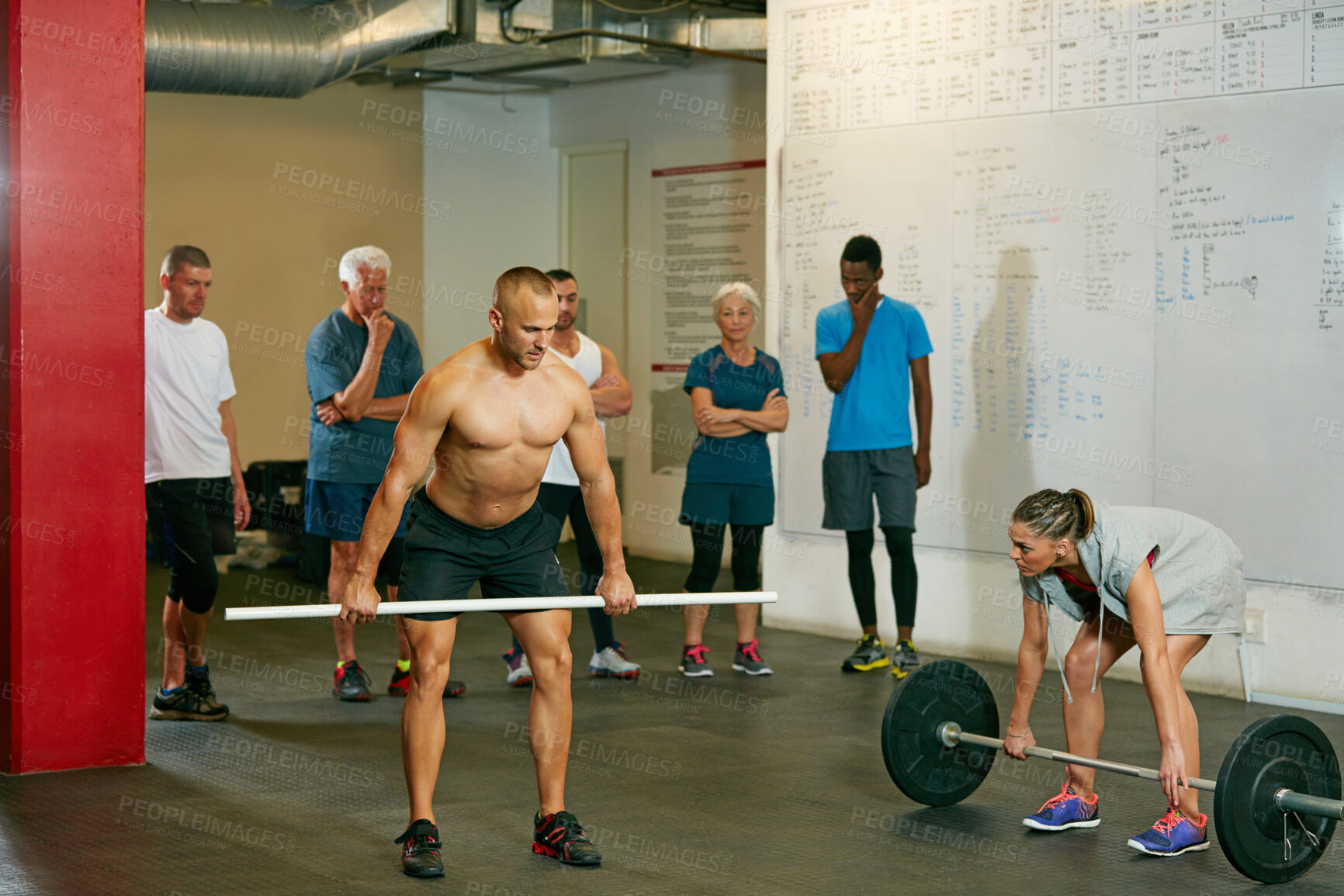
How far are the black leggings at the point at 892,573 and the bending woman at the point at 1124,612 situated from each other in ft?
5.68

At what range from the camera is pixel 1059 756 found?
10.9 feet

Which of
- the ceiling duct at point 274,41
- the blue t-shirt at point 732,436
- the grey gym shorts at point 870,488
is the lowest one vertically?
the grey gym shorts at point 870,488

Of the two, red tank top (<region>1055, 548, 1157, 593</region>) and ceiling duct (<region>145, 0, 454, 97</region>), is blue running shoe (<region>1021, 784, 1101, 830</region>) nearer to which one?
red tank top (<region>1055, 548, 1157, 593</region>)

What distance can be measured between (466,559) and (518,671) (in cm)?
201

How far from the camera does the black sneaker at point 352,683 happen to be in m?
4.87

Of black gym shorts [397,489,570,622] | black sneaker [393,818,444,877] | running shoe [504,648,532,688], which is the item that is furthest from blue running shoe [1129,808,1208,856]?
running shoe [504,648,532,688]

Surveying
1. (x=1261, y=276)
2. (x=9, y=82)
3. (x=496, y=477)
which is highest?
(x=9, y=82)

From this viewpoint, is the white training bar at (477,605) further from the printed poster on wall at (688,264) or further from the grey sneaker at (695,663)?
the printed poster on wall at (688,264)

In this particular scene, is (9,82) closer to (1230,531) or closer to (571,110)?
(1230,531)

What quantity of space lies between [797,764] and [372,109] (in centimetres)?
572

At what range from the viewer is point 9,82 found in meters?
3.76

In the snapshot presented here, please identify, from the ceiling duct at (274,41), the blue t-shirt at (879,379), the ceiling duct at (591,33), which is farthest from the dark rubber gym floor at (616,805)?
the ceiling duct at (591,33)

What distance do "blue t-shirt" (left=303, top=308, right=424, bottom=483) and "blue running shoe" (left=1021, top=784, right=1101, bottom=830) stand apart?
7.70ft

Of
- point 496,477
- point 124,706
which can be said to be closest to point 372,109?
point 124,706
